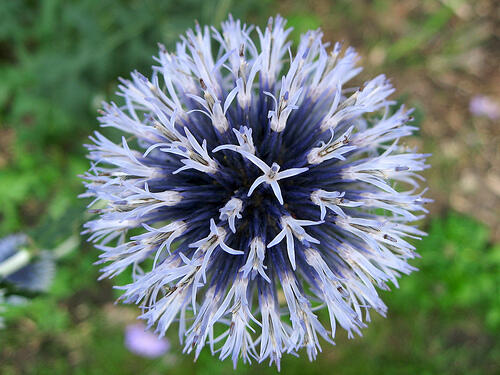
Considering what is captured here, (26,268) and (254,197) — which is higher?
(26,268)

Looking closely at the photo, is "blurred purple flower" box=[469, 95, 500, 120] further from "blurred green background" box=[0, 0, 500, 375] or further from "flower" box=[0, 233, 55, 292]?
"flower" box=[0, 233, 55, 292]

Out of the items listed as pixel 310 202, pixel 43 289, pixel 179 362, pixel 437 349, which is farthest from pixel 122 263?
pixel 437 349

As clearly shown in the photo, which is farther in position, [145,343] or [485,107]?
[485,107]

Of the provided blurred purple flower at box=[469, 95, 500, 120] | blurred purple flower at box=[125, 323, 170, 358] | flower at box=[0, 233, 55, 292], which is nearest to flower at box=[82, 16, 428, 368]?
flower at box=[0, 233, 55, 292]

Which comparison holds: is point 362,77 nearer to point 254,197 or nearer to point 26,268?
point 254,197

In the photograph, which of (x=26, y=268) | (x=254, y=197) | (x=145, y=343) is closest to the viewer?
(x=254, y=197)

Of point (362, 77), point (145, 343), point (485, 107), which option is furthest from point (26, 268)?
point (485, 107)
